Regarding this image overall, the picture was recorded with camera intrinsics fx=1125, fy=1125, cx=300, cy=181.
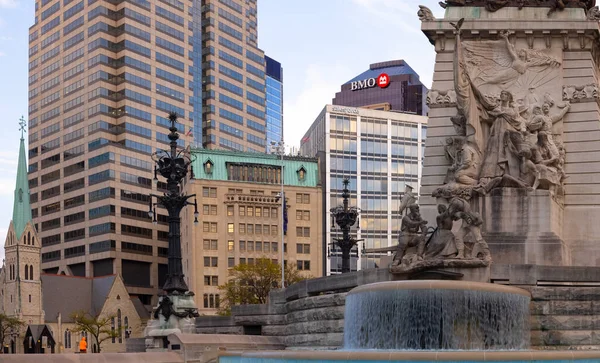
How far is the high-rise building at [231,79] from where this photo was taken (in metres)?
160

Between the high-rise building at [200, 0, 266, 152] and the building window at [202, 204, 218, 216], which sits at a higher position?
the high-rise building at [200, 0, 266, 152]

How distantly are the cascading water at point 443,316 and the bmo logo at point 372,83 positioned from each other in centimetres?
13169

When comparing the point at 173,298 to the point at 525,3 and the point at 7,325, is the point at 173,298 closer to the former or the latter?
the point at 525,3

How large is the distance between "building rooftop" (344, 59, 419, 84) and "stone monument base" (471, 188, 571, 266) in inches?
5427

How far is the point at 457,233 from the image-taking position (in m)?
31.5

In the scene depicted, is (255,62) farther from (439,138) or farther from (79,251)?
(439,138)

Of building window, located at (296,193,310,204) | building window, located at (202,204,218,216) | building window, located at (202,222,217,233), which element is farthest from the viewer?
building window, located at (296,193,310,204)

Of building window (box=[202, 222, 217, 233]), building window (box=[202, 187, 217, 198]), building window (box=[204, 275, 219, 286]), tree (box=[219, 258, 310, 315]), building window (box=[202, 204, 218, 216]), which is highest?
building window (box=[202, 187, 217, 198])

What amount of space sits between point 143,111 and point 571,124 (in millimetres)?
114859

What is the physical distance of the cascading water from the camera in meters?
27.9

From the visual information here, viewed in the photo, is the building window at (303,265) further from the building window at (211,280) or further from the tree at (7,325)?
the tree at (7,325)

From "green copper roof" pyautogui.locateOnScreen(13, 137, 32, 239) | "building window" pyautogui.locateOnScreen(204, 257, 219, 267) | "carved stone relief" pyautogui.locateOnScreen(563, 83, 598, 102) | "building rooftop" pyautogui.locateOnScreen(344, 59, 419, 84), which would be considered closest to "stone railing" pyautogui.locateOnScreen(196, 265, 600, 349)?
"carved stone relief" pyautogui.locateOnScreen(563, 83, 598, 102)

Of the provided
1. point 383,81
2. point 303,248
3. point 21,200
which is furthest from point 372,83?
point 21,200

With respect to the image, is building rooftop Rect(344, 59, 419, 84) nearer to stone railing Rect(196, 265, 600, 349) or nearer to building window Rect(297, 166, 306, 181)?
building window Rect(297, 166, 306, 181)
